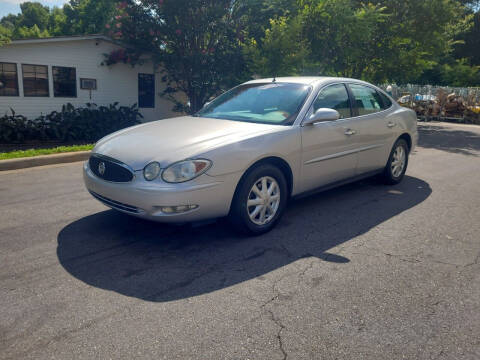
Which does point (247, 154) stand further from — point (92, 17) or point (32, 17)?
point (32, 17)

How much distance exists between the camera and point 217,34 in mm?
14539

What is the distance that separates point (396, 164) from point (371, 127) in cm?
116

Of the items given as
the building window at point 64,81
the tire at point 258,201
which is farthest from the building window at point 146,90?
the tire at point 258,201

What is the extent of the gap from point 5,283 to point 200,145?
77.2 inches

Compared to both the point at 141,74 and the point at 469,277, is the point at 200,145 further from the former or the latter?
the point at 141,74

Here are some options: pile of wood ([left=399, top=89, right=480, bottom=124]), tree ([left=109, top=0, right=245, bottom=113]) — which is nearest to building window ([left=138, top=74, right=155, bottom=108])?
tree ([left=109, top=0, right=245, bottom=113])

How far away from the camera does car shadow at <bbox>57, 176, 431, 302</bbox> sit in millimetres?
3428

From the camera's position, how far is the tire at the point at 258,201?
417cm

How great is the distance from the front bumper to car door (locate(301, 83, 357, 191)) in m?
1.14

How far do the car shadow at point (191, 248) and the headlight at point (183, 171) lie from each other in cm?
71

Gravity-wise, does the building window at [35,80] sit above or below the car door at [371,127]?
above

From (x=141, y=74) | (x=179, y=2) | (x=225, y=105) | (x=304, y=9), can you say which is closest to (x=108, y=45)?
(x=141, y=74)

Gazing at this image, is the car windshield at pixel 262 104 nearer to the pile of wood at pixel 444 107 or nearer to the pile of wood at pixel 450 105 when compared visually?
the pile of wood at pixel 444 107

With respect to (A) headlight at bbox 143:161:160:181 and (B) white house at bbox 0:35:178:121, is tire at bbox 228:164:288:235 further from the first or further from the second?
(B) white house at bbox 0:35:178:121
